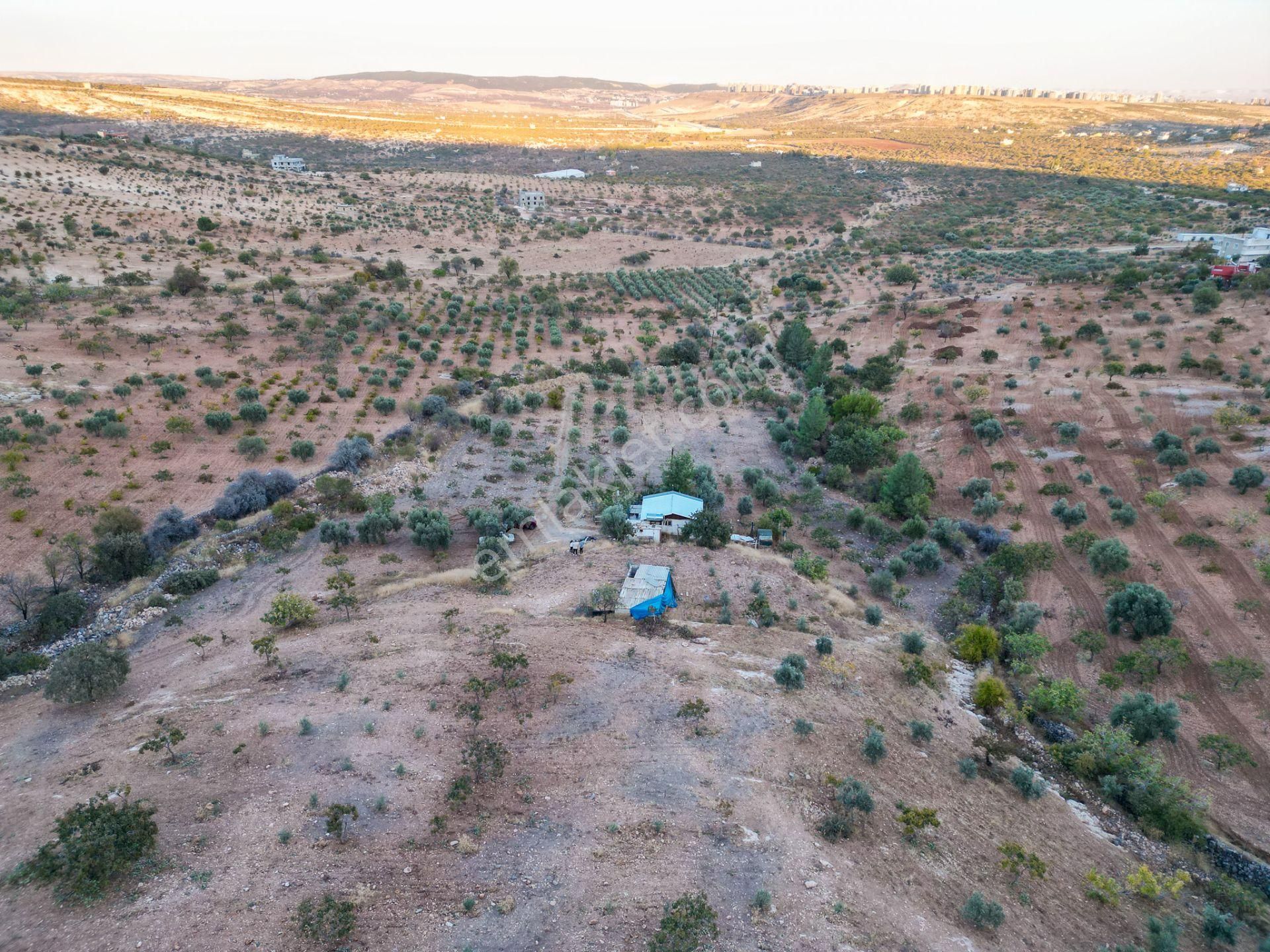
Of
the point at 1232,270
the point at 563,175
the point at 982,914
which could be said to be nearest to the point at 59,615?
the point at 982,914

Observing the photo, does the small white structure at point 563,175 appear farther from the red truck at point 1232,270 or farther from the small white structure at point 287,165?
the red truck at point 1232,270

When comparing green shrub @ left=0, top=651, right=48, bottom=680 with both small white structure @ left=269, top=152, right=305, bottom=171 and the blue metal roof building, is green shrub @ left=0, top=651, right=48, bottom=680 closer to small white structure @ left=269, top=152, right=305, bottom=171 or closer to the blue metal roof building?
the blue metal roof building

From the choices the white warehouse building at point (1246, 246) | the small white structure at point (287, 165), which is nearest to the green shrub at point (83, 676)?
the white warehouse building at point (1246, 246)

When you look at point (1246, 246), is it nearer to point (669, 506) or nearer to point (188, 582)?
point (669, 506)

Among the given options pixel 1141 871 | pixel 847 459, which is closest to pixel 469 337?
pixel 847 459

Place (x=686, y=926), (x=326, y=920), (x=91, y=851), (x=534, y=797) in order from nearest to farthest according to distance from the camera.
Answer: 1. (x=326, y=920)
2. (x=686, y=926)
3. (x=91, y=851)
4. (x=534, y=797)

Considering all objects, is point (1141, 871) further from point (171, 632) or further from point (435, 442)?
point (435, 442)
